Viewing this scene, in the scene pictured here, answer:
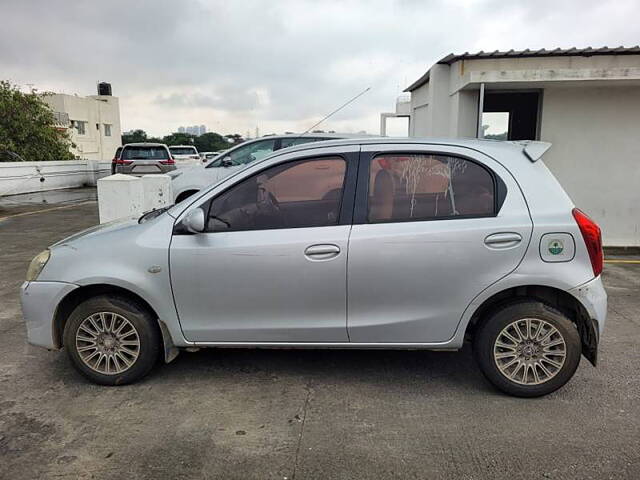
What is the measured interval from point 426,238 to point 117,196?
5.82 meters

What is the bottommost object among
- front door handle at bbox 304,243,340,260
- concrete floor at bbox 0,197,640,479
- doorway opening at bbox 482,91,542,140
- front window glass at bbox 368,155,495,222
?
concrete floor at bbox 0,197,640,479

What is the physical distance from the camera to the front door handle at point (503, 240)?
11.5ft

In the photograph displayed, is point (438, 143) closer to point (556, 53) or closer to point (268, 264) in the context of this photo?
point (268, 264)

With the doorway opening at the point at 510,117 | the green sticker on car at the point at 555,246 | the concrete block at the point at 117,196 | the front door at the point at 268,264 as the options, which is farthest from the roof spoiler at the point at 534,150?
the doorway opening at the point at 510,117

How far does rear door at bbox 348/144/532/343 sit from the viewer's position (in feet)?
11.5

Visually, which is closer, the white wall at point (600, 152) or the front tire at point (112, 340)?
the front tire at point (112, 340)

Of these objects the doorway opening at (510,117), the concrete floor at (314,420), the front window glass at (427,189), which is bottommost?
the concrete floor at (314,420)

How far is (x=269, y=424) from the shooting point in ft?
11.1

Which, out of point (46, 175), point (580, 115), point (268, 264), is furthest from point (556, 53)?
point (46, 175)

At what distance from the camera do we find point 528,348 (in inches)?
142

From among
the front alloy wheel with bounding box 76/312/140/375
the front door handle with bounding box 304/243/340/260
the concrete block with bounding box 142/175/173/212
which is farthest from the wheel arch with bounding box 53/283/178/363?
the concrete block with bounding box 142/175/173/212

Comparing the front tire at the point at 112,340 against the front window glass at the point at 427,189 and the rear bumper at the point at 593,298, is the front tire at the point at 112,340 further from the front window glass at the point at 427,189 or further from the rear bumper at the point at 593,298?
the rear bumper at the point at 593,298

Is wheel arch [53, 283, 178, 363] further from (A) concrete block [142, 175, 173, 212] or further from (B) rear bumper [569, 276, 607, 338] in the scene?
(A) concrete block [142, 175, 173, 212]

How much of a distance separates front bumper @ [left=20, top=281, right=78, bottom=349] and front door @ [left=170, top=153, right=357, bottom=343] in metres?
0.89
